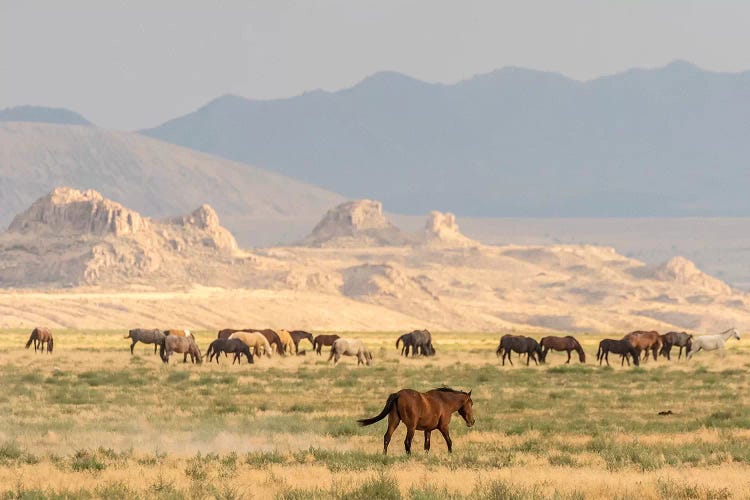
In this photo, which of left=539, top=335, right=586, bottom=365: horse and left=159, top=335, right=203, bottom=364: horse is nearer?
left=159, top=335, right=203, bottom=364: horse

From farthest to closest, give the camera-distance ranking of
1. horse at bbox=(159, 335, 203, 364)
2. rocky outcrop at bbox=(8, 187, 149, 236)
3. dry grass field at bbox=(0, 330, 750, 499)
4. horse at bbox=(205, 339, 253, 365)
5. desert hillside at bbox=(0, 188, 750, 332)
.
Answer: rocky outcrop at bbox=(8, 187, 149, 236) < desert hillside at bbox=(0, 188, 750, 332) < horse at bbox=(205, 339, 253, 365) < horse at bbox=(159, 335, 203, 364) < dry grass field at bbox=(0, 330, 750, 499)

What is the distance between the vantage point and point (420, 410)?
70.8 feet

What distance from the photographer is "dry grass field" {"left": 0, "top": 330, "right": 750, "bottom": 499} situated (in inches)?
741

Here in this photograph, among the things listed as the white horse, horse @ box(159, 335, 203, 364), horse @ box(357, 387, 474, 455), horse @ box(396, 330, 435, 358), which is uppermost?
the white horse

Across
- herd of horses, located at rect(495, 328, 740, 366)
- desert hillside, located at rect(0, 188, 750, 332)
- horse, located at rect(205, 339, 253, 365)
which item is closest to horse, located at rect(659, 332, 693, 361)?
herd of horses, located at rect(495, 328, 740, 366)

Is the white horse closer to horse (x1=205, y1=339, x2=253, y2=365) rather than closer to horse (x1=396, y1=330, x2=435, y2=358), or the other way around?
horse (x1=396, y1=330, x2=435, y2=358)

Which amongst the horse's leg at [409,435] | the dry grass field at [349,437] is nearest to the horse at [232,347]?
the dry grass field at [349,437]

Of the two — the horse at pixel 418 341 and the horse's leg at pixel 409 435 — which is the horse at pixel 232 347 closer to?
the horse at pixel 418 341

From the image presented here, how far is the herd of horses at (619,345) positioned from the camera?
188ft

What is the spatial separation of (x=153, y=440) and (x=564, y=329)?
148 m

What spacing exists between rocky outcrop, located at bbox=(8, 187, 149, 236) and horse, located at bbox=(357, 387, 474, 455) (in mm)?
162130

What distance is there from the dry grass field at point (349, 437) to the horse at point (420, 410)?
53 centimetres

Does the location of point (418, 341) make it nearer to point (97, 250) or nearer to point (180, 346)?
point (180, 346)

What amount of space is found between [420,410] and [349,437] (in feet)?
17.9
